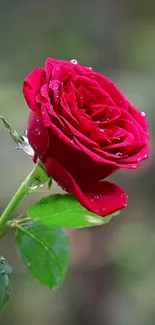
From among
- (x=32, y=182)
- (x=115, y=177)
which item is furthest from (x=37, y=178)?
(x=115, y=177)

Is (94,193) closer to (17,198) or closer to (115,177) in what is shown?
(17,198)

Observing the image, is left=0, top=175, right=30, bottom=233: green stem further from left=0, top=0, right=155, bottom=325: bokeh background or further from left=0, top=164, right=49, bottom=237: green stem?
left=0, top=0, right=155, bottom=325: bokeh background

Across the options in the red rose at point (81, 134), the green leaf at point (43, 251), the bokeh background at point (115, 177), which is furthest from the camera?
the bokeh background at point (115, 177)

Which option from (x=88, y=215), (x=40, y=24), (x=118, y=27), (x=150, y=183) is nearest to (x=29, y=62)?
(x=40, y=24)

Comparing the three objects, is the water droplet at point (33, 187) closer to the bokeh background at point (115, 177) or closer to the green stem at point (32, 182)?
the green stem at point (32, 182)

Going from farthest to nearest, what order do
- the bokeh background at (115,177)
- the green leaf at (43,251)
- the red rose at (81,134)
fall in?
the bokeh background at (115,177) < the green leaf at (43,251) < the red rose at (81,134)

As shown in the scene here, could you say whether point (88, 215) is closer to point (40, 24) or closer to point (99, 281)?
point (99, 281)

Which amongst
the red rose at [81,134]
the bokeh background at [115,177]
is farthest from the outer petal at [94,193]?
Result: the bokeh background at [115,177]

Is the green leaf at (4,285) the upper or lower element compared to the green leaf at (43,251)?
upper

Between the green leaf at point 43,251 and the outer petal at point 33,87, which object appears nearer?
the outer petal at point 33,87
